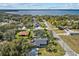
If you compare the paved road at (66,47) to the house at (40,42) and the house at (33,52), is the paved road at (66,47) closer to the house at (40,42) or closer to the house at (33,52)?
the house at (40,42)

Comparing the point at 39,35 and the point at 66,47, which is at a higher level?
the point at 39,35

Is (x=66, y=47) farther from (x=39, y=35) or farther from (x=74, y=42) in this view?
(x=39, y=35)

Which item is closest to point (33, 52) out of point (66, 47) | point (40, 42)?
point (40, 42)

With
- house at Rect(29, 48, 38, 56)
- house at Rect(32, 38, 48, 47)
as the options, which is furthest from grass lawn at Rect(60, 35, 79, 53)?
house at Rect(29, 48, 38, 56)

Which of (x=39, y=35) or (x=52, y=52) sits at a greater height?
(x=39, y=35)

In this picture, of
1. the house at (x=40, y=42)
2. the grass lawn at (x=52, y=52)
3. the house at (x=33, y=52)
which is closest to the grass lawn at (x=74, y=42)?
the grass lawn at (x=52, y=52)

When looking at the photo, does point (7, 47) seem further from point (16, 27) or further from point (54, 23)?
point (54, 23)

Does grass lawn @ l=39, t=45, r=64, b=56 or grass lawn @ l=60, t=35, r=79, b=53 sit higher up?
grass lawn @ l=60, t=35, r=79, b=53

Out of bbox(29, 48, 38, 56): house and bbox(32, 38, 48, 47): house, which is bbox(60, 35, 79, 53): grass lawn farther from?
bbox(29, 48, 38, 56): house

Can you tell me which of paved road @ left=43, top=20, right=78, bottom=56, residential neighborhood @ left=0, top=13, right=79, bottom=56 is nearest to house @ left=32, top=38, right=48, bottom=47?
residential neighborhood @ left=0, top=13, right=79, bottom=56

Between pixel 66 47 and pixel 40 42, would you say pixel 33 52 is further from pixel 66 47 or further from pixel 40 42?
pixel 66 47

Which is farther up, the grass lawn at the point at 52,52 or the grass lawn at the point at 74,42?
the grass lawn at the point at 74,42

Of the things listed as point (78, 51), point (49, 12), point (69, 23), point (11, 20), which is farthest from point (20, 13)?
point (78, 51)
